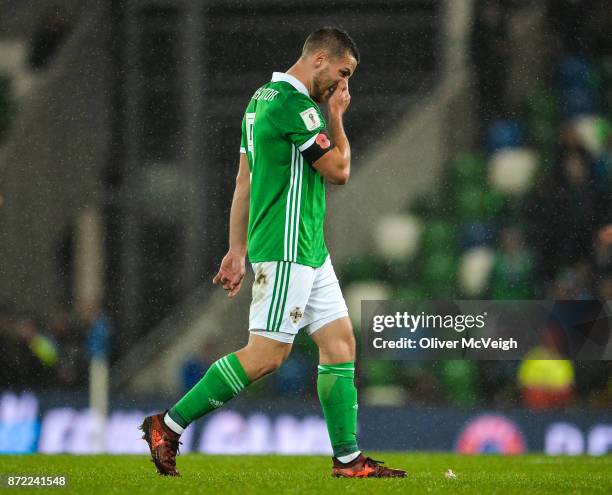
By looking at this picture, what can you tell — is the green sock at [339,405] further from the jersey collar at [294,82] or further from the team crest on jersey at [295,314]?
the jersey collar at [294,82]

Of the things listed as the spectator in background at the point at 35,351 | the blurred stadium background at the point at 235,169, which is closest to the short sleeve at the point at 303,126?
the blurred stadium background at the point at 235,169

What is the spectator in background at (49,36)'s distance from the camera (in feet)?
31.2

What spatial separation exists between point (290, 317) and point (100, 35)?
545 centimetres

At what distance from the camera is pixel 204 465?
Result: 5.49 meters

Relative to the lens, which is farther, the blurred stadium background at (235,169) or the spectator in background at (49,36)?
the spectator in background at (49,36)

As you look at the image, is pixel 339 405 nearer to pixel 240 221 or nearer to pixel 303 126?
pixel 240 221

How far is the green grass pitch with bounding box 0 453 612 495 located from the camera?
3957 millimetres

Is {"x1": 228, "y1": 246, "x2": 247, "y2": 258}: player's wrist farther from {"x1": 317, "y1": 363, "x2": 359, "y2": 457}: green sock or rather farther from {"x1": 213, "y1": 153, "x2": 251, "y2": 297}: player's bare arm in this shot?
{"x1": 317, "y1": 363, "x2": 359, "y2": 457}: green sock

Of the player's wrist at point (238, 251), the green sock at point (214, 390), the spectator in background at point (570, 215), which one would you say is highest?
the spectator in background at point (570, 215)

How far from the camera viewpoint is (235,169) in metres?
9.13

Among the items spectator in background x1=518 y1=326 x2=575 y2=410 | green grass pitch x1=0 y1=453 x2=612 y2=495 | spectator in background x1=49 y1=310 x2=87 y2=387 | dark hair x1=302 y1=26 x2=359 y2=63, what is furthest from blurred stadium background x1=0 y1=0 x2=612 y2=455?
dark hair x1=302 y1=26 x2=359 y2=63

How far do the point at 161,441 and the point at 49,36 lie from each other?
19.4 ft

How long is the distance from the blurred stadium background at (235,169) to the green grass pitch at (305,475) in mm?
2216

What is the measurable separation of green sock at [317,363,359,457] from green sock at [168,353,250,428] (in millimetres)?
301
